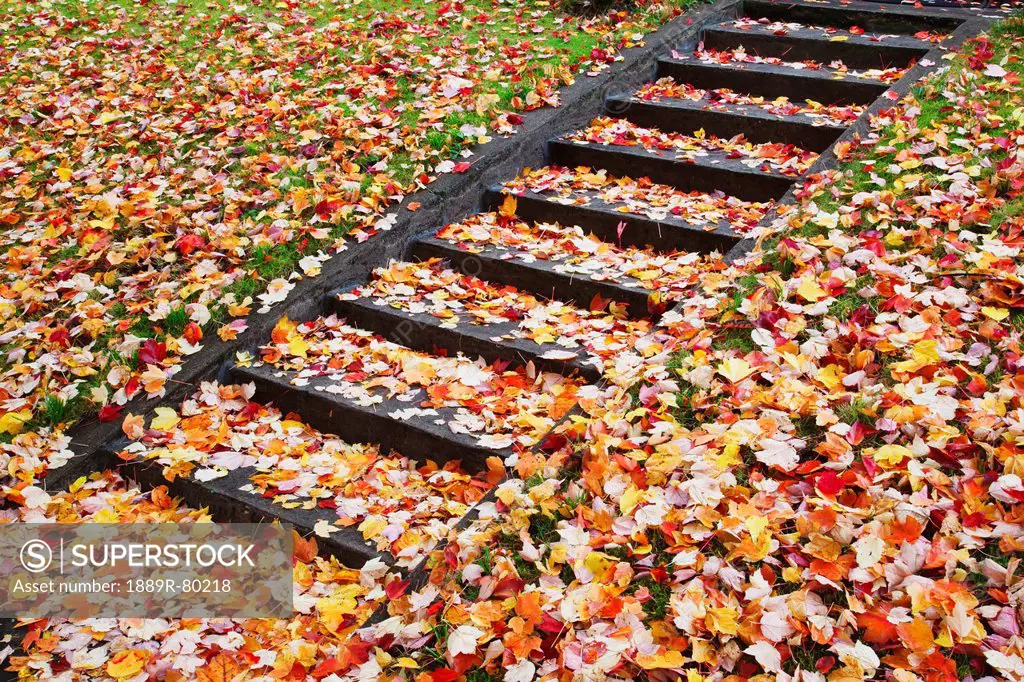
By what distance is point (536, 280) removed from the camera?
4379mm

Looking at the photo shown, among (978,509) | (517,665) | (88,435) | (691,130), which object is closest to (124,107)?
(88,435)

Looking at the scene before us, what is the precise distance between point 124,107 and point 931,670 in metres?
6.53

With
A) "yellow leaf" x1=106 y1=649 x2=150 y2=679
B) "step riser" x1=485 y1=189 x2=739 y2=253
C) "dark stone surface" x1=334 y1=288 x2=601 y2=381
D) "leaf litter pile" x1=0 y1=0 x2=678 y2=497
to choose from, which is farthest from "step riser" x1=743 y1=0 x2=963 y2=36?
"yellow leaf" x1=106 y1=649 x2=150 y2=679


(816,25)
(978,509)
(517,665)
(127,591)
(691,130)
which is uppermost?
(816,25)

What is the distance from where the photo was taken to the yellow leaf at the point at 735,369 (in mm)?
3201

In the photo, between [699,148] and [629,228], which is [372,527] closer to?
[629,228]

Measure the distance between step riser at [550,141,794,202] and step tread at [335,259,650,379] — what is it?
1.34 metres

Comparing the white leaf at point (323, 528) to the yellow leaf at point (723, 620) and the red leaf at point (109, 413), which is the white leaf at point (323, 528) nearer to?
the red leaf at point (109, 413)

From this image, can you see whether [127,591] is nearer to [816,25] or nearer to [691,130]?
[691,130]

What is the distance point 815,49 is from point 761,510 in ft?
15.3

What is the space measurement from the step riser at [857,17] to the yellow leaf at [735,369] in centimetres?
440

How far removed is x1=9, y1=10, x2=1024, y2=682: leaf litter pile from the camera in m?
2.32

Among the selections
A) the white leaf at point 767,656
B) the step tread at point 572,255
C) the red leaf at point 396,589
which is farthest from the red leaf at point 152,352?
the white leaf at point 767,656

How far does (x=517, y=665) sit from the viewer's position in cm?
240
